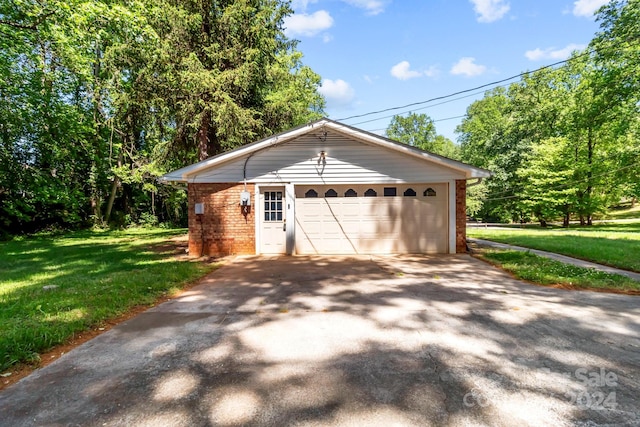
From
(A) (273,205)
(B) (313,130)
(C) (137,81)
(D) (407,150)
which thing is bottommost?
(A) (273,205)

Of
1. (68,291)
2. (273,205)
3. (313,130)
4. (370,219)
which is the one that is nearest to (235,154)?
(273,205)

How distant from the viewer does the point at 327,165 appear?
30.3 ft

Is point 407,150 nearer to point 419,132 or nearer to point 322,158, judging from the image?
point 322,158

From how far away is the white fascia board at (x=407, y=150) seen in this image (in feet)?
28.7

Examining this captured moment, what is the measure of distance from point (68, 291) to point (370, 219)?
7179 mm

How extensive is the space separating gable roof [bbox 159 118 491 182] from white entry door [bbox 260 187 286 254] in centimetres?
138

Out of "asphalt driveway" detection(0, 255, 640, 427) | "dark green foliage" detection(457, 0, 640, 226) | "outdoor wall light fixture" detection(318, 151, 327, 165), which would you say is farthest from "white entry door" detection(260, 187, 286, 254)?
"dark green foliage" detection(457, 0, 640, 226)

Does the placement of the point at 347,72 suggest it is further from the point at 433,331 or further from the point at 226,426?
the point at 226,426

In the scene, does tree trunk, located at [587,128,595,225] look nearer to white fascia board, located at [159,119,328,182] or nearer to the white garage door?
the white garage door

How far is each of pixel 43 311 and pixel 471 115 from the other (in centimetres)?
4606

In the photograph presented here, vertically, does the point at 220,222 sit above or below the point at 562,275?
above

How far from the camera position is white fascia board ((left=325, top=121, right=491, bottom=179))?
28.7 ft

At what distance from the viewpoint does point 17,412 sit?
2.14m

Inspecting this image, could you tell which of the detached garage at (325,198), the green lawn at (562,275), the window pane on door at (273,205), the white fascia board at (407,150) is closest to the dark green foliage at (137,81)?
the detached garage at (325,198)
